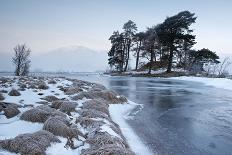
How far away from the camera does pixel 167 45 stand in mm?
51062

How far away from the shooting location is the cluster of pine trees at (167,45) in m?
50.3

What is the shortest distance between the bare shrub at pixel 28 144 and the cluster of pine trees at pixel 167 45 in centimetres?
4607

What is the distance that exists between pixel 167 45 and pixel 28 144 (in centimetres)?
4806

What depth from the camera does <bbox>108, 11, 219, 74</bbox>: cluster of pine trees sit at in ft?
165

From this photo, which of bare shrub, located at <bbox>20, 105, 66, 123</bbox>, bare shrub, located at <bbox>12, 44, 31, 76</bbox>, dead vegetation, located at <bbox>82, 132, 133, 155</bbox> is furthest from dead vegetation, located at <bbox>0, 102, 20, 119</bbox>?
bare shrub, located at <bbox>12, 44, 31, 76</bbox>

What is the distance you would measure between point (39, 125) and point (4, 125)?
91 centimetres

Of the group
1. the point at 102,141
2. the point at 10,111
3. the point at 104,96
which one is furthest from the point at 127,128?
the point at 104,96

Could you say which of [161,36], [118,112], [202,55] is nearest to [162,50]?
[161,36]

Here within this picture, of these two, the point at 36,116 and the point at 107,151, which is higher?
the point at 36,116

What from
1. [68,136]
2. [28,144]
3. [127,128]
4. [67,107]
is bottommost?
[127,128]

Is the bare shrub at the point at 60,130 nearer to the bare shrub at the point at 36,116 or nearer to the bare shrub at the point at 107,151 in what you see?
the bare shrub at the point at 36,116

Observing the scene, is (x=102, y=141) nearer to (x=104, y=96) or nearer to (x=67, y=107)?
(x=67, y=107)

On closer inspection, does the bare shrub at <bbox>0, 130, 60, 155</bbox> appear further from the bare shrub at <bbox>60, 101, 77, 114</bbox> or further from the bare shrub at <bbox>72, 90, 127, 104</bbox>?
the bare shrub at <bbox>72, 90, 127, 104</bbox>

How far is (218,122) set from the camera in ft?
31.9
